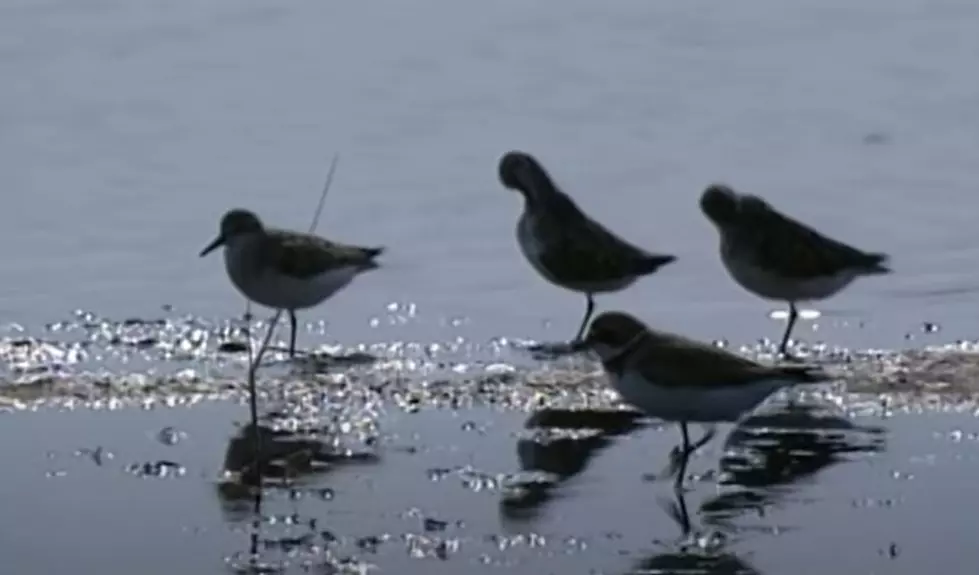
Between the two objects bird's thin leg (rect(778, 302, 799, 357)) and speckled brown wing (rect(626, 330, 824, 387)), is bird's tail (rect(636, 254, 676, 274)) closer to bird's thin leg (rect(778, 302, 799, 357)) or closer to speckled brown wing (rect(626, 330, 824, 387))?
bird's thin leg (rect(778, 302, 799, 357))

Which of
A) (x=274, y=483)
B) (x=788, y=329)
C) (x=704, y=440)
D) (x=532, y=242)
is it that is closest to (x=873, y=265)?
(x=788, y=329)

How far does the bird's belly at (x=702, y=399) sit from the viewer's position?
838 centimetres

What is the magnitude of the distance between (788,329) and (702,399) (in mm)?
2575

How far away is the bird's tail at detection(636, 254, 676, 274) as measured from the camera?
11.2 meters

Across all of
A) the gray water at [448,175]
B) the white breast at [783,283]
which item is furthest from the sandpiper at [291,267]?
the white breast at [783,283]

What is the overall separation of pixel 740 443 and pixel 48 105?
8146 millimetres

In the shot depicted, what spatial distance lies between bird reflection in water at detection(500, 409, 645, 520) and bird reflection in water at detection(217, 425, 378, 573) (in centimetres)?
60

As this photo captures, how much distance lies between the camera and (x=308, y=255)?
10977mm

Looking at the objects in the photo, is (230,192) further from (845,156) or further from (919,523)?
(919,523)

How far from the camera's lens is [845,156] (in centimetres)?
1523

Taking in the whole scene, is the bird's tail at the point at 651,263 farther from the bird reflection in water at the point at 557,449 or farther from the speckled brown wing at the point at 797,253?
the bird reflection in water at the point at 557,449

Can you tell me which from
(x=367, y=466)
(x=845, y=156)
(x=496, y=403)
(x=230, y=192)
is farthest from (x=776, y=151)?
(x=367, y=466)

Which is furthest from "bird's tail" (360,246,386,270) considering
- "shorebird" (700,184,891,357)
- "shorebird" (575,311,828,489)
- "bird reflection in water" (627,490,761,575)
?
"bird reflection in water" (627,490,761,575)

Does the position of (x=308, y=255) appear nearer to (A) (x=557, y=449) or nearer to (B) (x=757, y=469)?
(A) (x=557, y=449)
